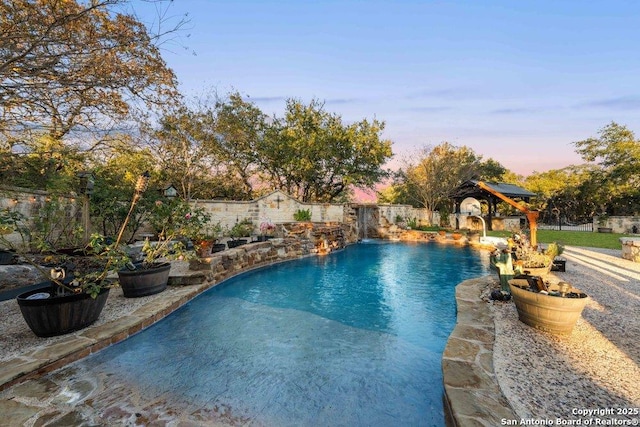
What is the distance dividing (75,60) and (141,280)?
12.9ft

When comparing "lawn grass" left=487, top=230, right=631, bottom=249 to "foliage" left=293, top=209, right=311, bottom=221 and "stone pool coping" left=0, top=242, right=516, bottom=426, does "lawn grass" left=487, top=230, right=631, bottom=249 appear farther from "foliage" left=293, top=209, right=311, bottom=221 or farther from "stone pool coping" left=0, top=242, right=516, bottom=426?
"foliage" left=293, top=209, right=311, bottom=221

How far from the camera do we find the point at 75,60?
156 inches

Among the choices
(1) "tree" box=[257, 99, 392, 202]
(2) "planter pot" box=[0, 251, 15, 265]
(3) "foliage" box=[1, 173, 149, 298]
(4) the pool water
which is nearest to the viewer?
(4) the pool water

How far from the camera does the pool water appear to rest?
108 inches

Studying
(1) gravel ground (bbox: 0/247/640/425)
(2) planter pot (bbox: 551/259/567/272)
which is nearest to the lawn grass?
(2) planter pot (bbox: 551/259/567/272)

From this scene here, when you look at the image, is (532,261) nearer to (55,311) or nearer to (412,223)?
(55,311)

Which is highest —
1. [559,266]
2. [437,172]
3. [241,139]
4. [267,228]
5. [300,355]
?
[241,139]

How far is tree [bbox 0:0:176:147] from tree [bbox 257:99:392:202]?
13780 mm

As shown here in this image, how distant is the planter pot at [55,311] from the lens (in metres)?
3.57

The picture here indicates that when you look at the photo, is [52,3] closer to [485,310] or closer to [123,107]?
[123,107]

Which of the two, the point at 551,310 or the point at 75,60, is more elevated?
the point at 75,60

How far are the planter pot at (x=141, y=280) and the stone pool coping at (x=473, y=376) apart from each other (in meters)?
5.53

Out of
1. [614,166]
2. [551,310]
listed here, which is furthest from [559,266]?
[614,166]

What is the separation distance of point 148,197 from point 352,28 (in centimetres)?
959
